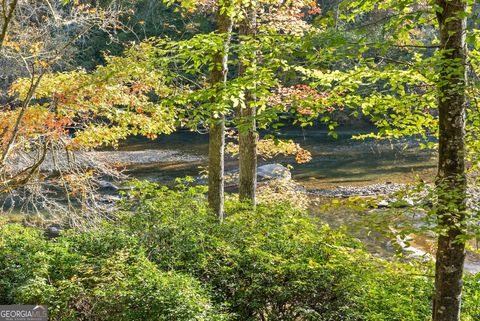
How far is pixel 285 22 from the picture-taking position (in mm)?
11461

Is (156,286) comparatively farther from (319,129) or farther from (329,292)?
(319,129)

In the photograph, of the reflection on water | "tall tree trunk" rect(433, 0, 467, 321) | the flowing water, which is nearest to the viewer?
"tall tree trunk" rect(433, 0, 467, 321)

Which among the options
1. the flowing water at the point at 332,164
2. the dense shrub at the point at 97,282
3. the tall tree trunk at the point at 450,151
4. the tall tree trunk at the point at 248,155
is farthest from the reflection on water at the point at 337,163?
the tall tree trunk at the point at 450,151

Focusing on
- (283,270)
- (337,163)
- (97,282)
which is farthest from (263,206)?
(337,163)

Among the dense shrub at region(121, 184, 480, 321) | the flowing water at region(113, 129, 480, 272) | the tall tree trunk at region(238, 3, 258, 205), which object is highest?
the tall tree trunk at region(238, 3, 258, 205)

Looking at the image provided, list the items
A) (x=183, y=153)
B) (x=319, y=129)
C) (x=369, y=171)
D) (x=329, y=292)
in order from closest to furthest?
(x=329, y=292) → (x=369, y=171) → (x=183, y=153) → (x=319, y=129)

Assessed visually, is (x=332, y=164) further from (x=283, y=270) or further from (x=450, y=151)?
(x=450, y=151)

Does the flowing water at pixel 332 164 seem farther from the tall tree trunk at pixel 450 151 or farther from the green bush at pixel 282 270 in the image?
the tall tree trunk at pixel 450 151

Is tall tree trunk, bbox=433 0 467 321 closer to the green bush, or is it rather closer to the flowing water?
the green bush

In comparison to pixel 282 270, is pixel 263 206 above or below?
above

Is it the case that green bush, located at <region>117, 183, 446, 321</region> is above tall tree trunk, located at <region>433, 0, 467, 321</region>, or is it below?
below

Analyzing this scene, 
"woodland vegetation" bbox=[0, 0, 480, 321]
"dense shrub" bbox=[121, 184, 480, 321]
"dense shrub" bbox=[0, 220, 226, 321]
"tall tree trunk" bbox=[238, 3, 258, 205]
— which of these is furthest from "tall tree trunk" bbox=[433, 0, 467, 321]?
"tall tree trunk" bbox=[238, 3, 258, 205]

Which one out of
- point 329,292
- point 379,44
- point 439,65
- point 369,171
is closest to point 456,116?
point 439,65

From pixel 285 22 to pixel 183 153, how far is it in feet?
58.3
